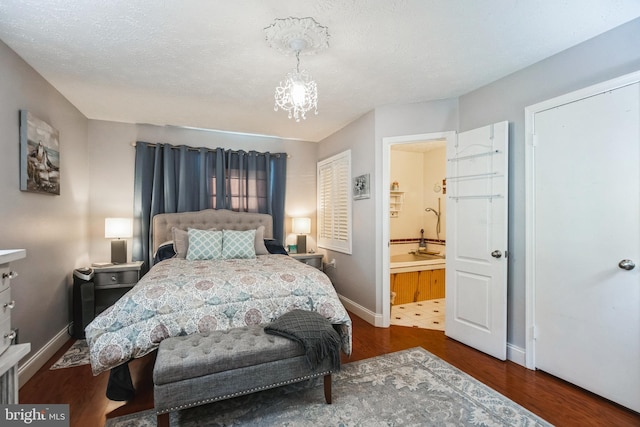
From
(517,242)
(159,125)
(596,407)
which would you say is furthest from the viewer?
(159,125)

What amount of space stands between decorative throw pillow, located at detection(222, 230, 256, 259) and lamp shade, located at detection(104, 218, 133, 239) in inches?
46.8

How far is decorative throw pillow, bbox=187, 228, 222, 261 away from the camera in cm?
334

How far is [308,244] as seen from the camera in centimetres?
506

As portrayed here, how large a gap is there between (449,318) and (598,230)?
1.59 m

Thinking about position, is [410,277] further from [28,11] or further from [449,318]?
[28,11]

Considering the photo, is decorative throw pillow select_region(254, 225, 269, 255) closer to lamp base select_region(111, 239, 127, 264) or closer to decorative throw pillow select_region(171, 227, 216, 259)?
decorative throw pillow select_region(171, 227, 216, 259)

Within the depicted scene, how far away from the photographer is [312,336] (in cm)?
198

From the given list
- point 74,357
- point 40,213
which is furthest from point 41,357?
point 40,213

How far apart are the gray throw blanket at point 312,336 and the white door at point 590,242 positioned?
1.79 metres

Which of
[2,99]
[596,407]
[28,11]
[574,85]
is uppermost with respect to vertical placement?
[28,11]

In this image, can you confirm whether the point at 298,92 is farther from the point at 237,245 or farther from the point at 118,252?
the point at 118,252

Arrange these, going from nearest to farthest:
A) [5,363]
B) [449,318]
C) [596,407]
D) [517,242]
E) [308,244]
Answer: [5,363]
[596,407]
[517,242]
[449,318]
[308,244]

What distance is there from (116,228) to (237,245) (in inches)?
58.8

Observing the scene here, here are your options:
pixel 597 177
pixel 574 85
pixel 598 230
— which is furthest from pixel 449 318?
pixel 574 85
